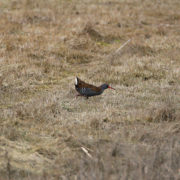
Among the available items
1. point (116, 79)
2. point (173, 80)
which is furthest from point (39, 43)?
point (173, 80)

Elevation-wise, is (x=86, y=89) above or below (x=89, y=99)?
above

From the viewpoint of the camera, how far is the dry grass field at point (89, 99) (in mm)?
5164

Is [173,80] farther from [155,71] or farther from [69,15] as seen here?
[69,15]

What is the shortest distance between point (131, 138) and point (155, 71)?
200 inches

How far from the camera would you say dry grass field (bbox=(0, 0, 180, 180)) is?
5164 mm

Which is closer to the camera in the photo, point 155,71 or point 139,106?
point 139,106

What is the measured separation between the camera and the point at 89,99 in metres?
8.64

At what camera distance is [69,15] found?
18.5m

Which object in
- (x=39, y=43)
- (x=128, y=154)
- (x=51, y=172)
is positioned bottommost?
(x=51, y=172)

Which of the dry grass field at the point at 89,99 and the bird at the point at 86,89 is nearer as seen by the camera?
the dry grass field at the point at 89,99

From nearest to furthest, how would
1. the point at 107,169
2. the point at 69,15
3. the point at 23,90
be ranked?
1. the point at 107,169
2. the point at 23,90
3. the point at 69,15

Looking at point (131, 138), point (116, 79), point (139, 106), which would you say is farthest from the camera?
point (116, 79)

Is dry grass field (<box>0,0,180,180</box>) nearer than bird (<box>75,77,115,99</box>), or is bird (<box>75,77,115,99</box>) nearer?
dry grass field (<box>0,0,180,180</box>)

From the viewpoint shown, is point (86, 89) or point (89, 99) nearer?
point (86, 89)
